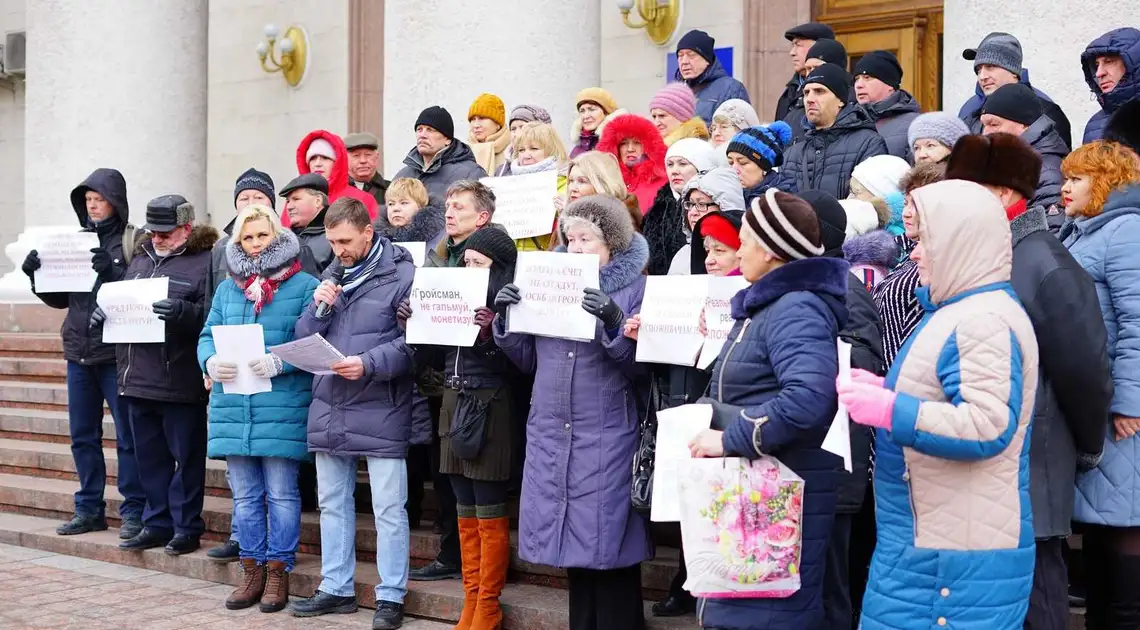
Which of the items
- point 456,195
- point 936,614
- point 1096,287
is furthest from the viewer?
point 456,195

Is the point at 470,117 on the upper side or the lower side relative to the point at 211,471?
upper

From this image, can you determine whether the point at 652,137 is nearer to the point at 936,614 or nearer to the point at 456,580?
the point at 456,580

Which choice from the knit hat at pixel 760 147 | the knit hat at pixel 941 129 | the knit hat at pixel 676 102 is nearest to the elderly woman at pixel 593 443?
the knit hat at pixel 760 147

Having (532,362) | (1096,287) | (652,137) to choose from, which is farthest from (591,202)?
(1096,287)

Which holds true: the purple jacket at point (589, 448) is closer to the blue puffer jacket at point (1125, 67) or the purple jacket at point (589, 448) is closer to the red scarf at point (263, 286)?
the red scarf at point (263, 286)

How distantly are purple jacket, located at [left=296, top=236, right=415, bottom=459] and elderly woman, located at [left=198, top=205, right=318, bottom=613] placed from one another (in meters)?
0.34

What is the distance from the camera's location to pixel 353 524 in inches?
294

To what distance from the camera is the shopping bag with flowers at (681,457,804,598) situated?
179 inches

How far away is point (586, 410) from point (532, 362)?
1.76 ft

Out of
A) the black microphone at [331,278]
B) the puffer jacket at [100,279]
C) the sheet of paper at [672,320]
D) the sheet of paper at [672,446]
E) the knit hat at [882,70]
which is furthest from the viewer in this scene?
the puffer jacket at [100,279]

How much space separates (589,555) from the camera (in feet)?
20.0

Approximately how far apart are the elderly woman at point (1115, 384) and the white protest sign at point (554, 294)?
204 centimetres

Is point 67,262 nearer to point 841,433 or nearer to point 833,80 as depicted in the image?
point 833,80

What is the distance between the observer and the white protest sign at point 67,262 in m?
9.38
